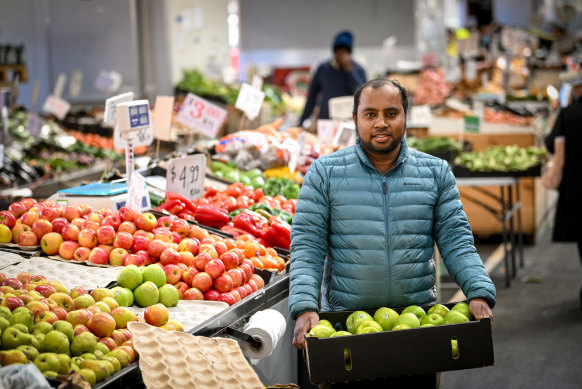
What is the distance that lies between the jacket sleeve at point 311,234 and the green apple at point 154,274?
0.80m

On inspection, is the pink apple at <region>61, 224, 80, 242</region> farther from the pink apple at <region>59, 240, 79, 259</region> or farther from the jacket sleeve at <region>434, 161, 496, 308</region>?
the jacket sleeve at <region>434, 161, 496, 308</region>

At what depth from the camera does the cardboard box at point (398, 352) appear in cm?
254

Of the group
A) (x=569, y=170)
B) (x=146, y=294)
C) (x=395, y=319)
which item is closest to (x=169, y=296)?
(x=146, y=294)

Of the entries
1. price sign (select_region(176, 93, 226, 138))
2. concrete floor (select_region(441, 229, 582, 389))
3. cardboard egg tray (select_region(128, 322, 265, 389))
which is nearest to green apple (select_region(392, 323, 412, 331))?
cardboard egg tray (select_region(128, 322, 265, 389))

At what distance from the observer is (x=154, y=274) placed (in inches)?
140

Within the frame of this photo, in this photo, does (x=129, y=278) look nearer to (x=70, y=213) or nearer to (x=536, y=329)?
(x=70, y=213)

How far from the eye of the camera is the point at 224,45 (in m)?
15.9

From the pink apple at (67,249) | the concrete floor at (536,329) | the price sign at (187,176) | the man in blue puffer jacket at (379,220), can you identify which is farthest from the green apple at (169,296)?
the concrete floor at (536,329)

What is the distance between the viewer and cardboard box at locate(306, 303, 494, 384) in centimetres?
254

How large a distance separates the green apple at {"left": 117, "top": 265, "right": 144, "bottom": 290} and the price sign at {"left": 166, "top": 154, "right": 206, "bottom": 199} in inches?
59.6

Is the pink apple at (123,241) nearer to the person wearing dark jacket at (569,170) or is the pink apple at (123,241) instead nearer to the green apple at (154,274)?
the green apple at (154,274)

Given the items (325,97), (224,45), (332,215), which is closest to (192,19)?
(224,45)

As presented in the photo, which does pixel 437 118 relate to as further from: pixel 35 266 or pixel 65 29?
pixel 35 266

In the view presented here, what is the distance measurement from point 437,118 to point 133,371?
867 cm
